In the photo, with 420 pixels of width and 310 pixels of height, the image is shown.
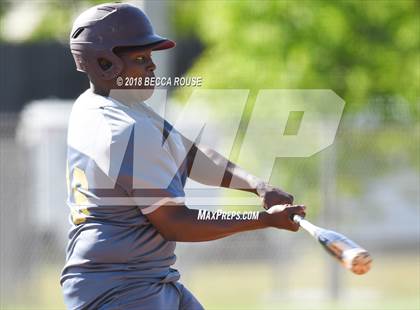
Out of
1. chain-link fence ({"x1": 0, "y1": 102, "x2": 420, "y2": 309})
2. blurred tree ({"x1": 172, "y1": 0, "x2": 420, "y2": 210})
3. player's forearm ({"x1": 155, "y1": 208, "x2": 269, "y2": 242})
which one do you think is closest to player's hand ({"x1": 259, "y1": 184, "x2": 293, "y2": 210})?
player's forearm ({"x1": 155, "y1": 208, "x2": 269, "y2": 242})

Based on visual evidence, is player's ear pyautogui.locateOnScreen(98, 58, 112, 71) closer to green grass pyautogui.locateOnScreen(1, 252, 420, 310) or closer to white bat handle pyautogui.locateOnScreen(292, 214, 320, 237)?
white bat handle pyautogui.locateOnScreen(292, 214, 320, 237)

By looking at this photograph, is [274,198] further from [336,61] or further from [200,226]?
[336,61]

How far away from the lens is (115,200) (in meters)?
3.93

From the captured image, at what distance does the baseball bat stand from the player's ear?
1029 mm

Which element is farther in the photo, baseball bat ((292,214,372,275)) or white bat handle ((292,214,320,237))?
white bat handle ((292,214,320,237))

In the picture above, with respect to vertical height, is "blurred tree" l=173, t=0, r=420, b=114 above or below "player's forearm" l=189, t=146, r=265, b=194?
below

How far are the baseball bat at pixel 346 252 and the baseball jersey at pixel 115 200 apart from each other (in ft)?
2.05

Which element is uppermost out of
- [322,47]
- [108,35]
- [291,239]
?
[108,35]

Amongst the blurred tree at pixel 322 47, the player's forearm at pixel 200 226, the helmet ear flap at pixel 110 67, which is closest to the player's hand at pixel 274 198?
the player's forearm at pixel 200 226

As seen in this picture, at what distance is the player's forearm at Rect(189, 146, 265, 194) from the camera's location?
4.44 meters

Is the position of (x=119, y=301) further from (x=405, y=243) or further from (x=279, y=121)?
(x=405, y=243)

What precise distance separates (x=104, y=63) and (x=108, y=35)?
0.12m

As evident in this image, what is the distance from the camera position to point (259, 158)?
34.1ft

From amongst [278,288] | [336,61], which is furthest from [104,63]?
[336,61]
